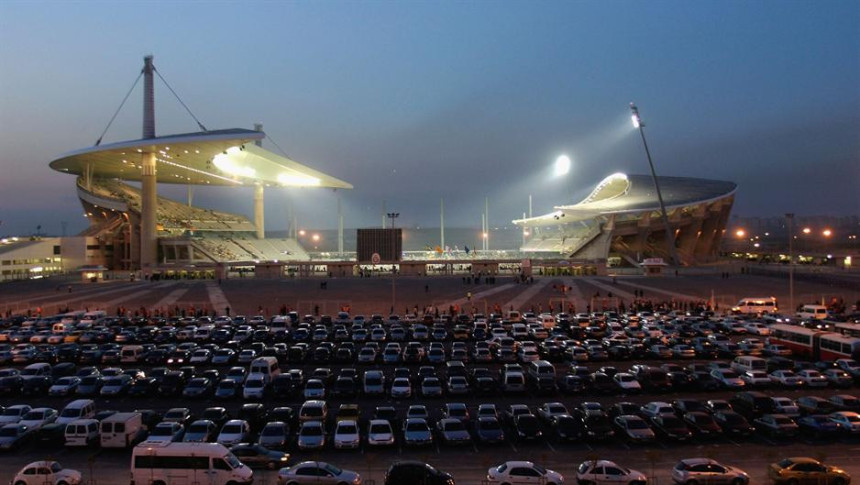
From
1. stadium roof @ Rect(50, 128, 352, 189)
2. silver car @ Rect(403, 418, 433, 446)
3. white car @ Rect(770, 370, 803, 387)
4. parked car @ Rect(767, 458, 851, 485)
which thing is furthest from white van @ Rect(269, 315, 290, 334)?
stadium roof @ Rect(50, 128, 352, 189)

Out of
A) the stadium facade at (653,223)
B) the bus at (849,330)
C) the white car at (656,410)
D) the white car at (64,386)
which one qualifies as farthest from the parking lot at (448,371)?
the stadium facade at (653,223)

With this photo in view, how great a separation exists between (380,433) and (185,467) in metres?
3.40

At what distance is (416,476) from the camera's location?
8711 mm

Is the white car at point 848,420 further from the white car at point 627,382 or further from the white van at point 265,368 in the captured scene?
the white van at point 265,368

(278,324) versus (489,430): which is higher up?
(278,324)

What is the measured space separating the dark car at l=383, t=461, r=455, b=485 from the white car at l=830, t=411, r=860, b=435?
8.05 m

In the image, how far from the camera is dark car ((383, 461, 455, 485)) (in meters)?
8.63

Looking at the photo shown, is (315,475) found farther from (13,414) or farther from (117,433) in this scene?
(13,414)

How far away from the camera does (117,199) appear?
5403 centimetres

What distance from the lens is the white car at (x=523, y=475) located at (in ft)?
28.7

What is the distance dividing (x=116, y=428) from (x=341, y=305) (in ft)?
67.3

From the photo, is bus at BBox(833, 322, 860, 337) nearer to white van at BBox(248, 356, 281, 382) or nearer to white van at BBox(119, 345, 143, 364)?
white van at BBox(248, 356, 281, 382)

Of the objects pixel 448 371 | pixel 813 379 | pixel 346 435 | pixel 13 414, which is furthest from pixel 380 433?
pixel 813 379

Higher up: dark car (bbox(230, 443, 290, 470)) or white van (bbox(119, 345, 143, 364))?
white van (bbox(119, 345, 143, 364))
